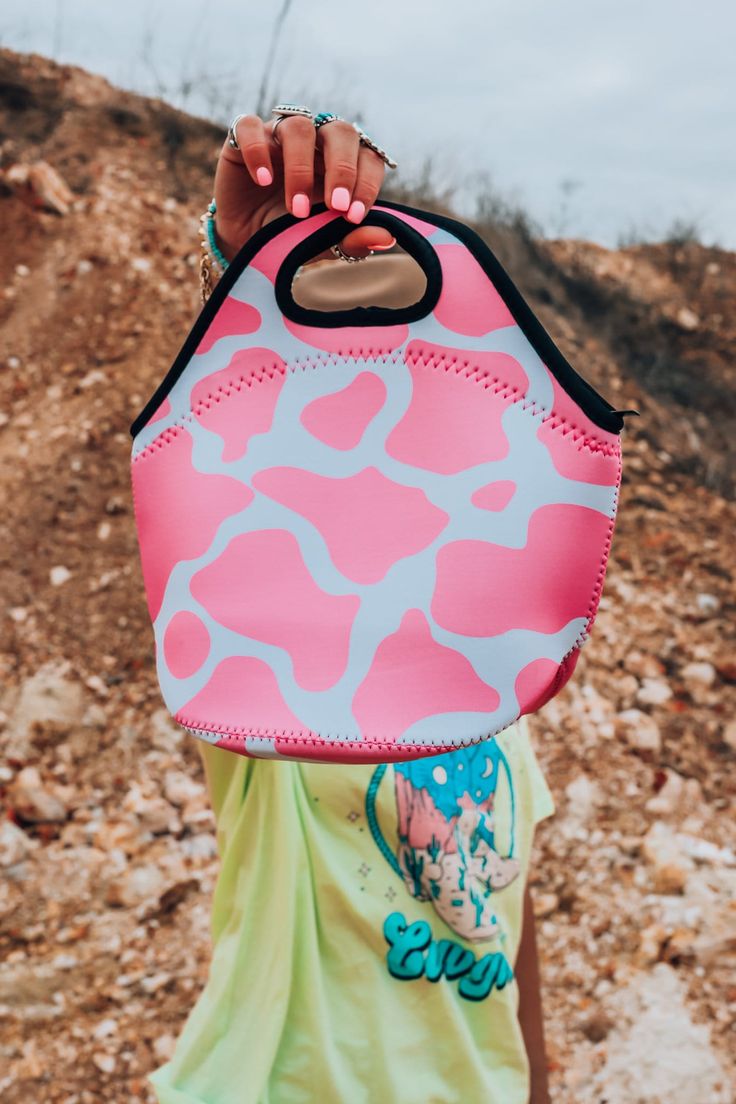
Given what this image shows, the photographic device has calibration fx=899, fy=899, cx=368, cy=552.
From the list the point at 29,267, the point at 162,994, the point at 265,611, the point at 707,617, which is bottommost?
the point at 162,994

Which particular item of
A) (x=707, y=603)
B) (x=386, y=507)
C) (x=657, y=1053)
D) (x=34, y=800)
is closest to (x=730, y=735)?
(x=707, y=603)

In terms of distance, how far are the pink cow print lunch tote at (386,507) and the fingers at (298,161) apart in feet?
0.04

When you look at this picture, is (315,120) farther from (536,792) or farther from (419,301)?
(536,792)

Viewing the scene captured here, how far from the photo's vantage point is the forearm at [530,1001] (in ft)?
3.58

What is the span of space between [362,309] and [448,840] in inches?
21.0

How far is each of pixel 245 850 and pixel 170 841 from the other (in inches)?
59.5

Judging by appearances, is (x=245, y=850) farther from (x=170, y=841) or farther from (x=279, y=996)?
(x=170, y=841)

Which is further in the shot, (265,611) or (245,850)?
(245,850)

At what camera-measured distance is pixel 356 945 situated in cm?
88

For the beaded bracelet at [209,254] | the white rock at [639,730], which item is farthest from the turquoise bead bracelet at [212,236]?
the white rock at [639,730]

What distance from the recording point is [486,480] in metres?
0.68

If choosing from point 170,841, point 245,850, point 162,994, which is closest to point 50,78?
point 170,841

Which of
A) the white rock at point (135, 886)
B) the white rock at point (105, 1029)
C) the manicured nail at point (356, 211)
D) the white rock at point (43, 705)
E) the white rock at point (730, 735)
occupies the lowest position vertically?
the white rock at point (105, 1029)

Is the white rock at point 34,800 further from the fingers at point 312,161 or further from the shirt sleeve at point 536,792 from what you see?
the fingers at point 312,161
